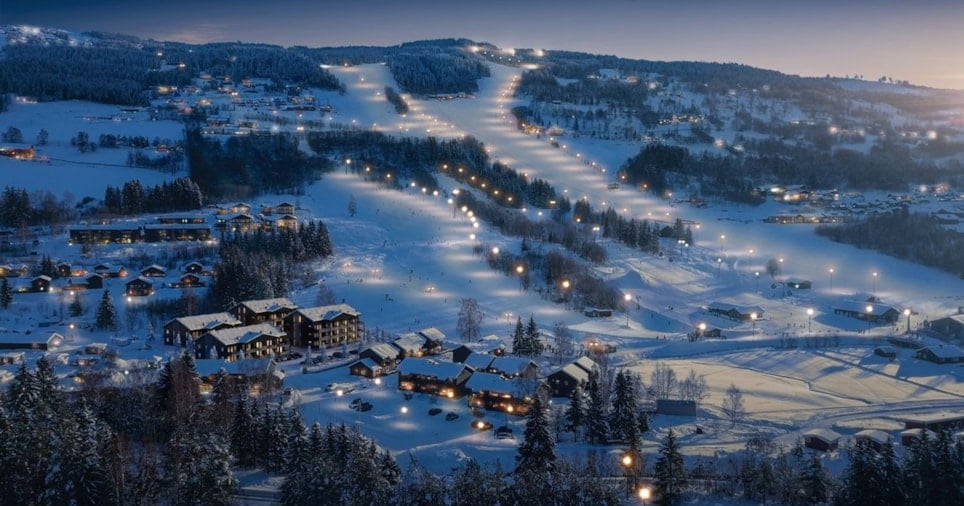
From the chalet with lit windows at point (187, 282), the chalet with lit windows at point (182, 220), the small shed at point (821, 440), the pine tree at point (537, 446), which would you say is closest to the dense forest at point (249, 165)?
the chalet with lit windows at point (182, 220)

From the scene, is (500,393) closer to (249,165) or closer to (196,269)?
(196,269)

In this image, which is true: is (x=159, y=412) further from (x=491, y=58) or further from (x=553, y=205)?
(x=491, y=58)

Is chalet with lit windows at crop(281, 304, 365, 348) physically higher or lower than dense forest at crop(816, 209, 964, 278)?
lower

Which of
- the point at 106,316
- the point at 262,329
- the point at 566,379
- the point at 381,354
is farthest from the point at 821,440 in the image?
the point at 106,316

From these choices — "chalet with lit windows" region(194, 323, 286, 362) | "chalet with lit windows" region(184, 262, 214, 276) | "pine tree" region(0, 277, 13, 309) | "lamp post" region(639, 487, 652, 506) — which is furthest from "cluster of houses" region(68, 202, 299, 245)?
"lamp post" region(639, 487, 652, 506)

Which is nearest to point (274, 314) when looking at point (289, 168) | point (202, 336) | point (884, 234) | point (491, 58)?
point (202, 336)

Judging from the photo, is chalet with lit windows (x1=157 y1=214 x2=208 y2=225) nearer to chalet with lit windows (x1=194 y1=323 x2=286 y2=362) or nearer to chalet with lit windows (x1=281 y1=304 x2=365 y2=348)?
chalet with lit windows (x1=281 y1=304 x2=365 y2=348)
